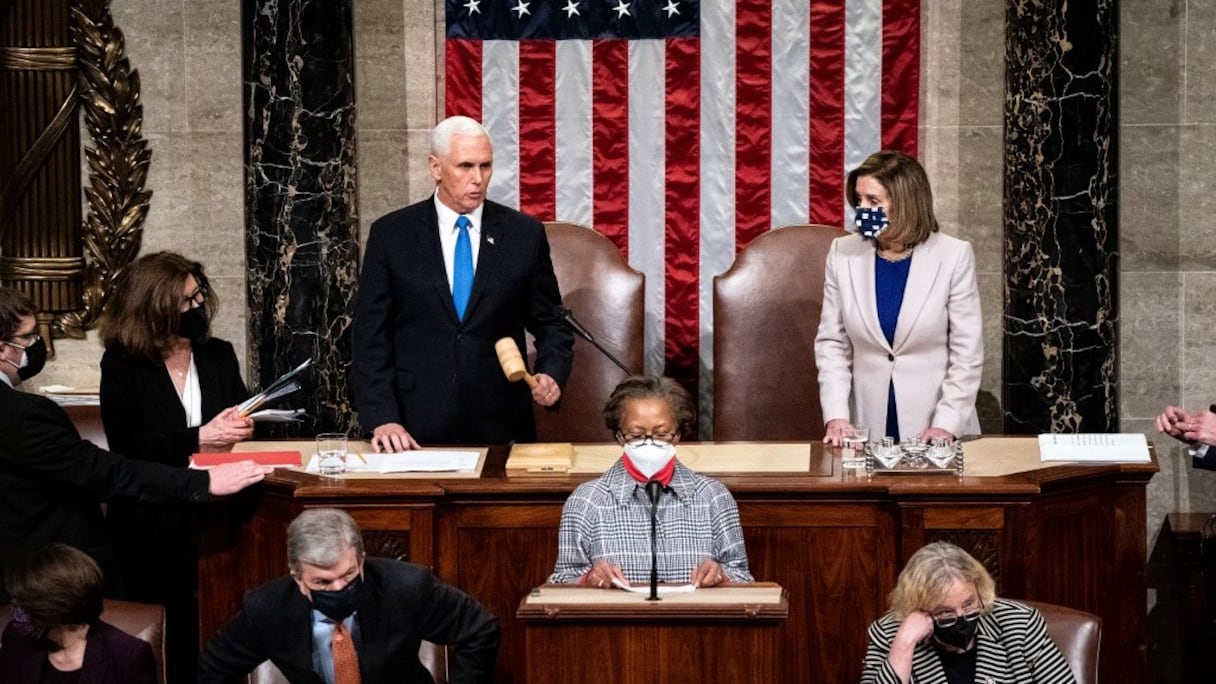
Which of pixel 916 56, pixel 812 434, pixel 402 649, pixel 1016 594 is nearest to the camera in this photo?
pixel 402 649

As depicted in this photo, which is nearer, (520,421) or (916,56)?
(520,421)

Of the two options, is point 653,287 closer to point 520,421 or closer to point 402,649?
point 520,421

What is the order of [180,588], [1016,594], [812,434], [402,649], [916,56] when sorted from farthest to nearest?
[916,56], [812,434], [180,588], [1016,594], [402,649]

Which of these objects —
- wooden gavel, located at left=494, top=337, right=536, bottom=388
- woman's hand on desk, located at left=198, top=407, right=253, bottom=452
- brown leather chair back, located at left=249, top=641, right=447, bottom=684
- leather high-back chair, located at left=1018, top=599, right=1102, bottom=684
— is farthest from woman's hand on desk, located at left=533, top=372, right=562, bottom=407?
leather high-back chair, located at left=1018, top=599, right=1102, bottom=684

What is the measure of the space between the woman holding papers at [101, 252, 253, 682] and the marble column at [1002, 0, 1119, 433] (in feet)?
11.4

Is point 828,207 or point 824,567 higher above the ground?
point 828,207

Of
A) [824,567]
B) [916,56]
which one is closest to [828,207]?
[916,56]

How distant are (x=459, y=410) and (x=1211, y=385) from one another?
11.6ft

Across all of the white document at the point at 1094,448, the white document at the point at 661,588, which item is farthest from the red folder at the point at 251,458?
the white document at the point at 1094,448

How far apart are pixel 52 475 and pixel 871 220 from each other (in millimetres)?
2813

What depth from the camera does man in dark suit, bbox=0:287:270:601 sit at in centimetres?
562

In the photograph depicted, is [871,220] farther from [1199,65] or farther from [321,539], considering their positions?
[321,539]

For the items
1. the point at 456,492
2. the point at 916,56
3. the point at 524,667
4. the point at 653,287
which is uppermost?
the point at 916,56

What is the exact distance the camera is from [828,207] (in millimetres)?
8398
